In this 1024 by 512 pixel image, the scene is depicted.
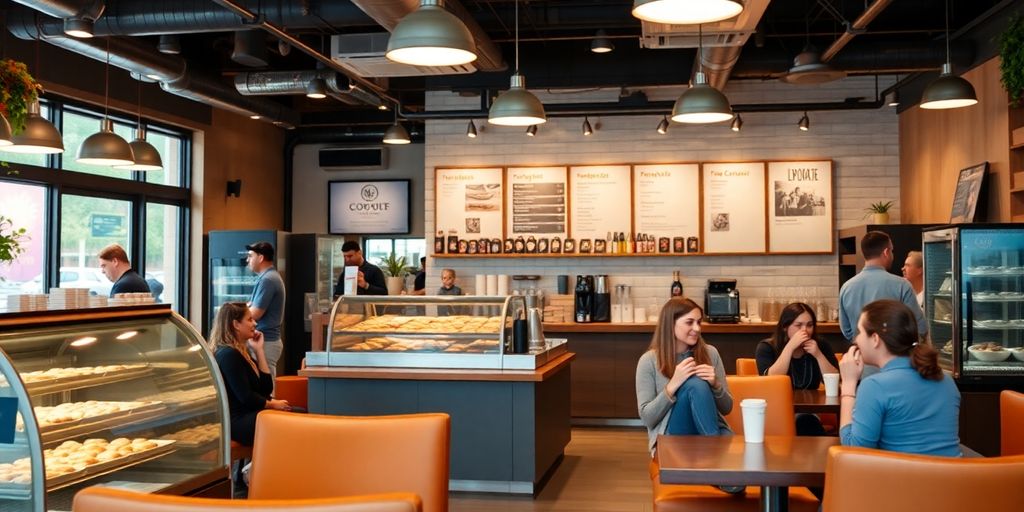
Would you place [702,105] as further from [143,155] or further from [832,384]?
[143,155]

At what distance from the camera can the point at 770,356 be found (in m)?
5.23

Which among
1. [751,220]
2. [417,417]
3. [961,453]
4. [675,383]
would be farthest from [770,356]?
[751,220]

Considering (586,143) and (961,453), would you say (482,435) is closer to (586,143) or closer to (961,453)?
(961,453)

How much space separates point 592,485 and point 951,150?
14.0ft

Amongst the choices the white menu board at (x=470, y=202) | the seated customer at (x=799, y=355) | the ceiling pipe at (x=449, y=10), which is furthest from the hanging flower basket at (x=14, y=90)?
the white menu board at (x=470, y=202)

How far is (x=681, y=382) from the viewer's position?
12.8 ft

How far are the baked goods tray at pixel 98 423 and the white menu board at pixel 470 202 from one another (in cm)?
629

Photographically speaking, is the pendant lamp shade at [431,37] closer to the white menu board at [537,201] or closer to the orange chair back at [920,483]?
the orange chair back at [920,483]

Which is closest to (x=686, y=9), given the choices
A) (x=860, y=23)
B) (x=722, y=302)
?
(x=860, y=23)

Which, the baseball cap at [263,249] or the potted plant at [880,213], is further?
the potted plant at [880,213]

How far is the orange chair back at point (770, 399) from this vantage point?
4.12m

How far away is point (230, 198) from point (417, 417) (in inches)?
363

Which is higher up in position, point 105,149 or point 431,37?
point 431,37

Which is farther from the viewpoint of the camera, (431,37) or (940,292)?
(940,292)
